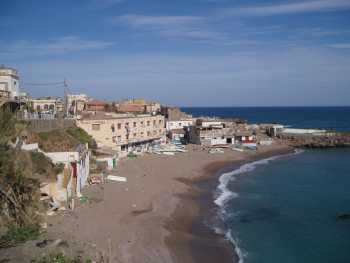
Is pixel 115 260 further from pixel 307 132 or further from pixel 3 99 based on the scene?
pixel 307 132

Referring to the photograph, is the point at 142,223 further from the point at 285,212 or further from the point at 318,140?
the point at 318,140

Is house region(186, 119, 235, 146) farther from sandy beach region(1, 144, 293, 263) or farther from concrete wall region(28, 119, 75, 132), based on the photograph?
concrete wall region(28, 119, 75, 132)

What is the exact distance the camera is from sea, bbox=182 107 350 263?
874 inches

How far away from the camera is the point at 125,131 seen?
5419cm

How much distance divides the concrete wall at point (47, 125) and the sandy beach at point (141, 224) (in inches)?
303

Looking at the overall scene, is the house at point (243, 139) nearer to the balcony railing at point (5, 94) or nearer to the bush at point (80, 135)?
the bush at point (80, 135)

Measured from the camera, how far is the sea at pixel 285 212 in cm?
2219

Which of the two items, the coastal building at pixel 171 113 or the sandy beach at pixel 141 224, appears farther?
the coastal building at pixel 171 113

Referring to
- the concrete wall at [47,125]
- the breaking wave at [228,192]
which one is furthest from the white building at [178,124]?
the concrete wall at [47,125]

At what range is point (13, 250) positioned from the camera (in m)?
17.6

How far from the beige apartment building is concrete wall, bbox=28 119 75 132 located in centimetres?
565

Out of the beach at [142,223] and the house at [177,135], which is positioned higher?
the house at [177,135]

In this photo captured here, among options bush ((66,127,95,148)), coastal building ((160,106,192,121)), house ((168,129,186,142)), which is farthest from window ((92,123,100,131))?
coastal building ((160,106,192,121))

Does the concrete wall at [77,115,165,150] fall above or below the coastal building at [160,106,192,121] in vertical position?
below
